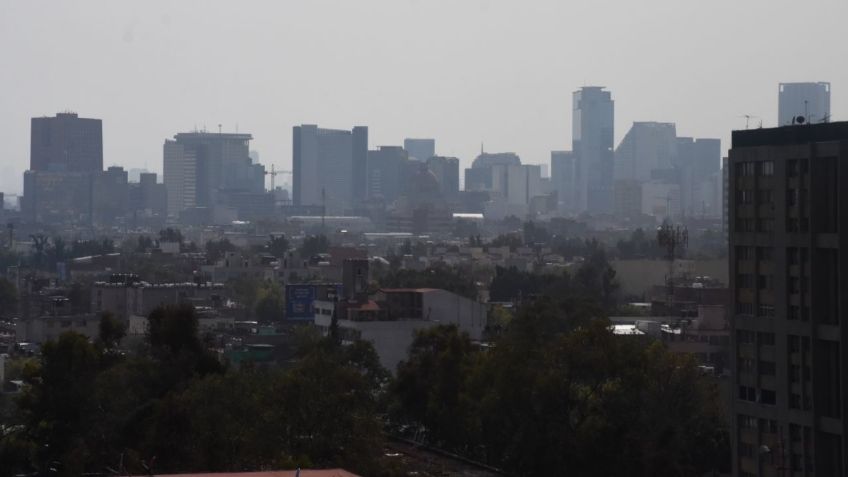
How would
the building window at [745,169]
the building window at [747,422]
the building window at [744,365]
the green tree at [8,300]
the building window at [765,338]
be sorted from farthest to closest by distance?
1. the green tree at [8,300]
2. the building window at [745,169]
3. the building window at [744,365]
4. the building window at [747,422]
5. the building window at [765,338]

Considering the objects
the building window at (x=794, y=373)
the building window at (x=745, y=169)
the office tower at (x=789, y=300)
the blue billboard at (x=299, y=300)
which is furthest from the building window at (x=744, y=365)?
the blue billboard at (x=299, y=300)

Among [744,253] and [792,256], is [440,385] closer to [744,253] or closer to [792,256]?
[744,253]

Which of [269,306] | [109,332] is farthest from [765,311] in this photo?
[269,306]

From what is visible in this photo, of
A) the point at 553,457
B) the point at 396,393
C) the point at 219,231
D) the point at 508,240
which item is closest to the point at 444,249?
the point at 508,240

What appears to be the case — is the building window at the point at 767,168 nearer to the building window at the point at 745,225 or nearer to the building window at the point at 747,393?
the building window at the point at 745,225

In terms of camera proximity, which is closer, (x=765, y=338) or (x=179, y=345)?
(x=765, y=338)

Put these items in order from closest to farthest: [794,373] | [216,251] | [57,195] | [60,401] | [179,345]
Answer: [794,373]
[60,401]
[179,345]
[216,251]
[57,195]

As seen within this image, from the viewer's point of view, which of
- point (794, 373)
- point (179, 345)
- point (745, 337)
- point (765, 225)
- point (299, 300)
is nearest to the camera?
point (794, 373)

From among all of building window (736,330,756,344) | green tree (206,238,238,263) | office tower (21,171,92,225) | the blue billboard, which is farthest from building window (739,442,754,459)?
office tower (21,171,92,225)
